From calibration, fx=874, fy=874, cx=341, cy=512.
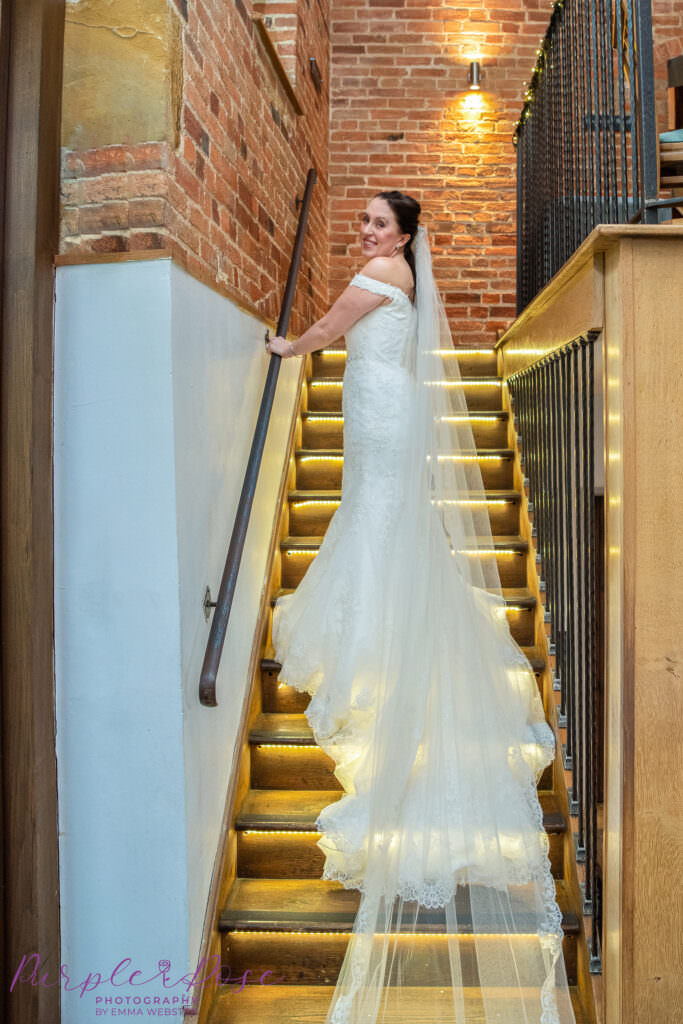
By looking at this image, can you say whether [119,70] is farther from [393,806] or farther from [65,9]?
[393,806]

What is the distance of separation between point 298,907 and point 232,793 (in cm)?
38

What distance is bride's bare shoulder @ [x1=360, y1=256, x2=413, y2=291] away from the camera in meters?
3.00

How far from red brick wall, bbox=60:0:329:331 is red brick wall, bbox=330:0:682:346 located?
130cm

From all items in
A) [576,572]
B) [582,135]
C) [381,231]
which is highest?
[582,135]

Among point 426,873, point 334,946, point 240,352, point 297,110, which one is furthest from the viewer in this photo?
point 297,110

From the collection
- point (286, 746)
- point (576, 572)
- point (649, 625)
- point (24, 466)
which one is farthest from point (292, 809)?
point (24, 466)

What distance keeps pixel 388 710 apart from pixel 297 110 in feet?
10.0

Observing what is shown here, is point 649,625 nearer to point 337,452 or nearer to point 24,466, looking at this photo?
point 24,466

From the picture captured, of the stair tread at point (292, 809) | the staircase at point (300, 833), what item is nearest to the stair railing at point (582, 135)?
the staircase at point (300, 833)

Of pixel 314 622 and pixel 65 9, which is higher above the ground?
pixel 65 9

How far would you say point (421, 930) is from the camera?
2.33 m

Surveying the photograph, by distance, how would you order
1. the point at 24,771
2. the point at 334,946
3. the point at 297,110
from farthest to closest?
the point at 297,110
the point at 334,946
the point at 24,771

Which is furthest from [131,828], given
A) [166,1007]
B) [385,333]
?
[385,333]

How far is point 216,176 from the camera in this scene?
2.63 meters
